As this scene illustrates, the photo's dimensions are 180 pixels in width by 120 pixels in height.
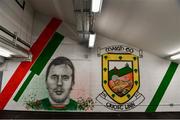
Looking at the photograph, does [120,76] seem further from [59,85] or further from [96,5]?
[96,5]

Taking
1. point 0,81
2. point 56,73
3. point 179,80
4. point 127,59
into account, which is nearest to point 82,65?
point 56,73

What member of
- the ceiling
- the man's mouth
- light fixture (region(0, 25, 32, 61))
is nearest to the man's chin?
the man's mouth

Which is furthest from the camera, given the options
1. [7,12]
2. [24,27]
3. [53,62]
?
[53,62]

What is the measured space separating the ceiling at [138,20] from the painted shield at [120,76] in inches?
18.6

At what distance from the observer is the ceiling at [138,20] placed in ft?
9.79

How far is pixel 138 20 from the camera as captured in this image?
3.52 meters

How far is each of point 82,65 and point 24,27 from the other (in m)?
1.75

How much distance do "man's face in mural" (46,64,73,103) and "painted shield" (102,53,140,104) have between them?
3.06ft

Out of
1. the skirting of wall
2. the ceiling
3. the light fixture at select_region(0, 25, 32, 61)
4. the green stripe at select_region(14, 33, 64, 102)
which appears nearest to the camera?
the ceiling

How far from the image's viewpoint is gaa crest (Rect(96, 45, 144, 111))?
4.91 m

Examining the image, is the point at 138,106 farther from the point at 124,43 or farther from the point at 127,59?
the point at 124,43

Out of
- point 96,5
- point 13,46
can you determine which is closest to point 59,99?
point 13,46

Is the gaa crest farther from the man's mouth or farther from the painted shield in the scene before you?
the man's mouth

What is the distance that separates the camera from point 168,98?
16.2ft
